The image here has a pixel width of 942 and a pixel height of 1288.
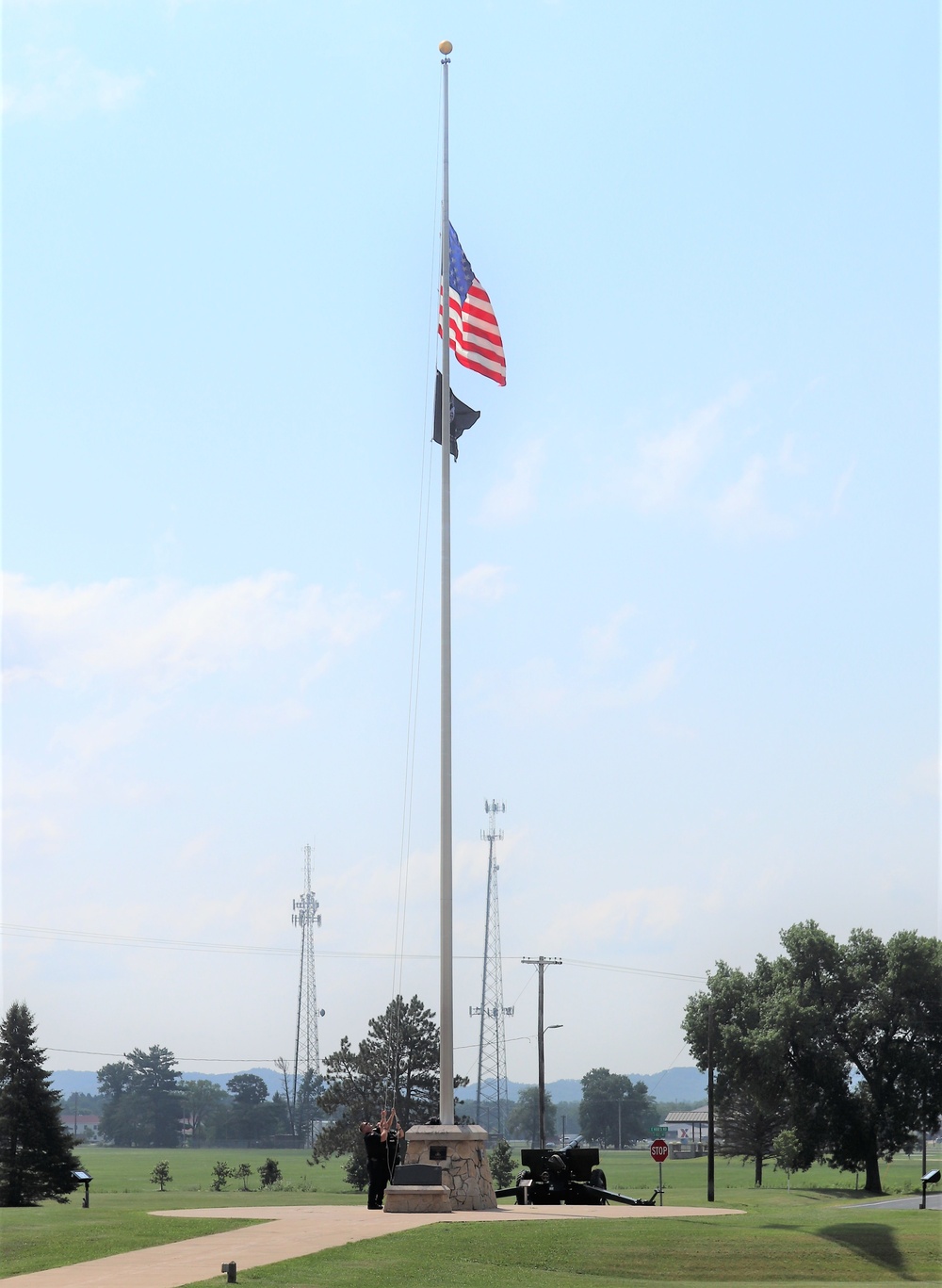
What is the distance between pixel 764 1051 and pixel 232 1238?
135 ft

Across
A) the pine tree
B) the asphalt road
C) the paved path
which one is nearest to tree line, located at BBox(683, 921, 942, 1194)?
the asphalt road

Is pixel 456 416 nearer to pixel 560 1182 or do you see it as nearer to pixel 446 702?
pixel 446 702

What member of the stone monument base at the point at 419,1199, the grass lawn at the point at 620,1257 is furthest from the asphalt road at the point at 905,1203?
the stone monument base at the point at 419,1199

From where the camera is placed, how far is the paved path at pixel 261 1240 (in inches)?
571

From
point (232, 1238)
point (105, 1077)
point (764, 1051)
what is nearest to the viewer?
point (232, 1238)

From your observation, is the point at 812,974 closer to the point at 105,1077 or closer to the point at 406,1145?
the point at 406,1145

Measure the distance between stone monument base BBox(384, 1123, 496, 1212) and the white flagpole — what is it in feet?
1.46

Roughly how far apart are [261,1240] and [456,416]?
1547 centimetres

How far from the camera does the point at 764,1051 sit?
56.1m

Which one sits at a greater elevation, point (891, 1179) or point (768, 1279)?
point (768, 1279)

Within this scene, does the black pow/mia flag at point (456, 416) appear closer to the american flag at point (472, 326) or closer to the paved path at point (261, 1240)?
the american flag at point (472, 326)

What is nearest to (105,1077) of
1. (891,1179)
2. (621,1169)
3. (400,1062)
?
(621,1169)

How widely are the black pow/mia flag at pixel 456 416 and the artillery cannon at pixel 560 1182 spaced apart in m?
13.9

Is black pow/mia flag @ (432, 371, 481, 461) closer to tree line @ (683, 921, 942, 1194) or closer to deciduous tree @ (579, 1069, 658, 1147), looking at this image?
tree line @ (683, 921, 942, 1194)
